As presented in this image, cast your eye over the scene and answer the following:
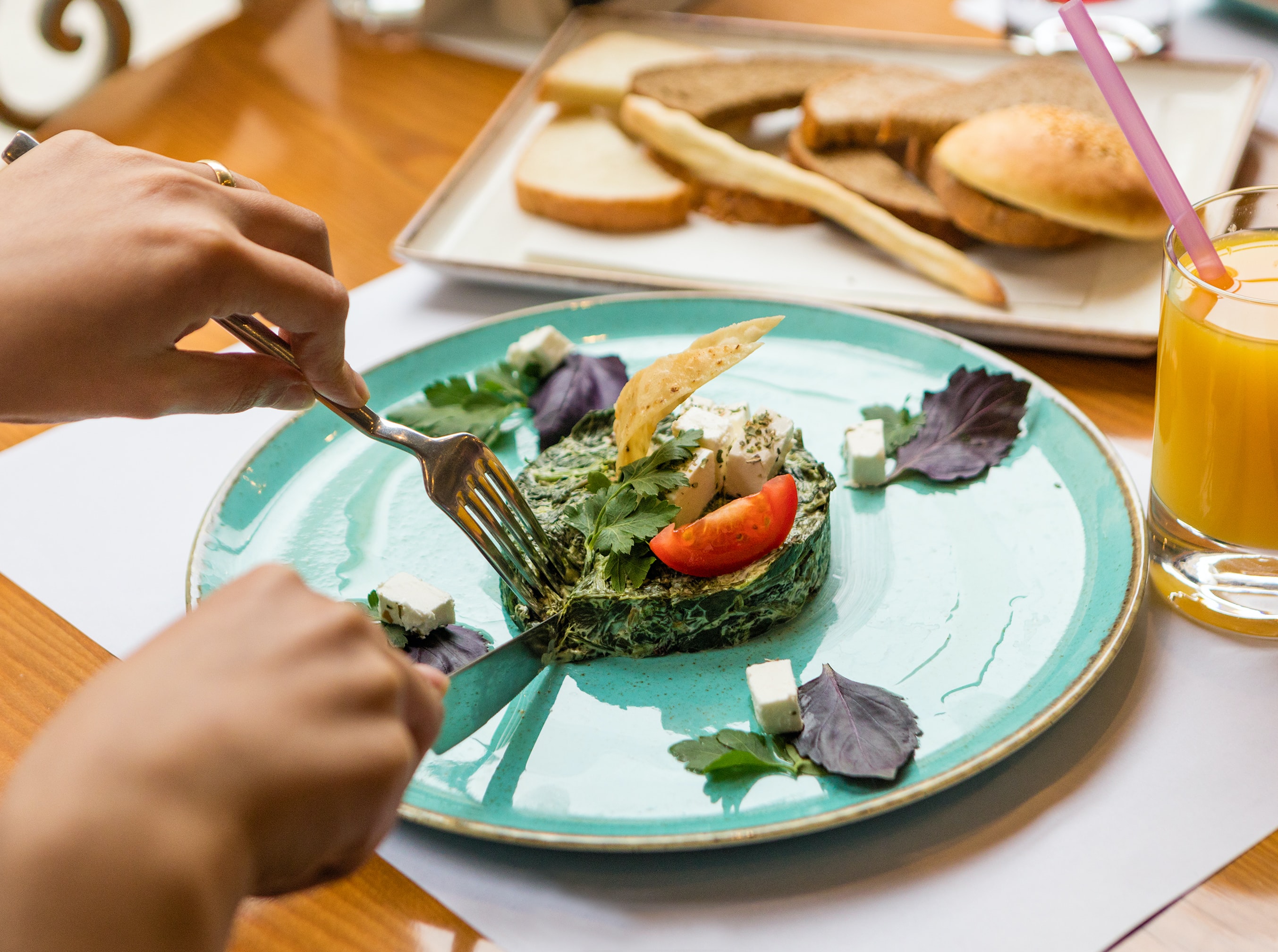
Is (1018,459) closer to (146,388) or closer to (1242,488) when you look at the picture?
(1242,488)

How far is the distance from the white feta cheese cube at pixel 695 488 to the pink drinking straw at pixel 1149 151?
53 centimetres

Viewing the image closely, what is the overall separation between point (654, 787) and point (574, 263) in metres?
1.13

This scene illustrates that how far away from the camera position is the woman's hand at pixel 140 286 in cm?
91

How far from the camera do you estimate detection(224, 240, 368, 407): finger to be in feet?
3.04

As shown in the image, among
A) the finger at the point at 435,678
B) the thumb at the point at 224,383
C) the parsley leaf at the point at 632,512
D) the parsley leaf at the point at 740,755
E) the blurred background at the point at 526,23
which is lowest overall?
the parsley leaf at the point at 740,755

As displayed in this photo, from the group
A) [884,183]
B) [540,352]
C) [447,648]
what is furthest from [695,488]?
[884,183]

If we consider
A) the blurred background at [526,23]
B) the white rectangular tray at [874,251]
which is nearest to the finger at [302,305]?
the white rectangular tray at [874,251]

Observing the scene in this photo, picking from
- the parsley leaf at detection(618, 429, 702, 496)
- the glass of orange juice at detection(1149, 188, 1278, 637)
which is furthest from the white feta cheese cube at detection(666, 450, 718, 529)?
the glass of orange juice at detection(1149, 188, 1278, 637)

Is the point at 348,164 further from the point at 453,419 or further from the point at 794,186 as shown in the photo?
the point at 453,419

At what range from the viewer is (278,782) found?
1.95 ft

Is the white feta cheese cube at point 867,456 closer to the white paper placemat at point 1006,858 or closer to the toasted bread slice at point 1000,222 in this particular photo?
the white paper placemat at point 1006,858

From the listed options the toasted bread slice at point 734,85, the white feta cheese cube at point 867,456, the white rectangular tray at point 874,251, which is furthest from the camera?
the toasted bread slice at point 734,85

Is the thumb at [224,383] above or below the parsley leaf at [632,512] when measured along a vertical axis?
above

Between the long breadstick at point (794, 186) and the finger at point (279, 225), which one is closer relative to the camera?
the finger at point (279, 225)
